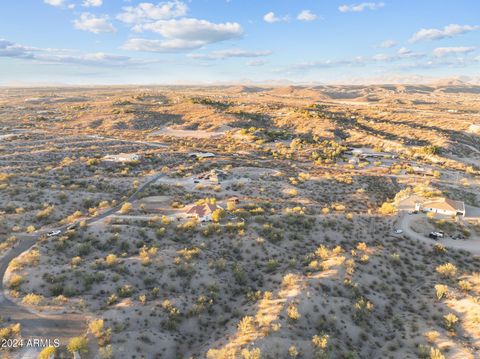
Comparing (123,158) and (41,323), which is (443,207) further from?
(123,158)

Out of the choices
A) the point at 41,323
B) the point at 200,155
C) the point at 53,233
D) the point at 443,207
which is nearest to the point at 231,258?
the point at 41,323

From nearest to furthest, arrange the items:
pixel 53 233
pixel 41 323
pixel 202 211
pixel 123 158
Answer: pixel 41 323 < pixel 53 233 < pixel 202 211 < pixel 123 158

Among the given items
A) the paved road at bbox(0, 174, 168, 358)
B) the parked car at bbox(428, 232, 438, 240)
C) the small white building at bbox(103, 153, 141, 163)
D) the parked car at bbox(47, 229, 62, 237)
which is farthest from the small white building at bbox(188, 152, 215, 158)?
the paved road at bbox(0, 174, 168, 358)

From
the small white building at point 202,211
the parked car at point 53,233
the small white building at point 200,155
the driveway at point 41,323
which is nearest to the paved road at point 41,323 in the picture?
the driveway at point 41,323

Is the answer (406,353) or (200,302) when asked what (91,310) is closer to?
(200,302)

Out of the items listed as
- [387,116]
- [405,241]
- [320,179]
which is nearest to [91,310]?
[405,241]

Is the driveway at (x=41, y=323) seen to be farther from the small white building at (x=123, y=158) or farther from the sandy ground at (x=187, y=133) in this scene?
the sandy ground at (x=187, y=133)

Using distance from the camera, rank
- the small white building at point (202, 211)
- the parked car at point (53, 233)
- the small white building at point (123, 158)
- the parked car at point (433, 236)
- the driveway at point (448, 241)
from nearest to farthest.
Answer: the parked car at point (53, 233)
the driveway at point (448, 241)
the small white building at point (202, 211)
the parked car at point (433, 236)
the small white building at point (123, 158)
